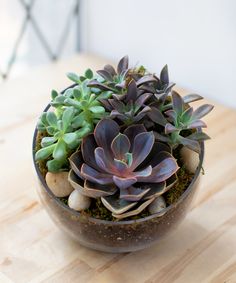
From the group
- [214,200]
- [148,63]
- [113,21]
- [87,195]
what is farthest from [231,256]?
[113,21]

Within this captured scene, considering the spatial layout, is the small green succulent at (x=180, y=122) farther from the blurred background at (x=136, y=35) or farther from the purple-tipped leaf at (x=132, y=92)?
the blurred background at (x=136, y=35)

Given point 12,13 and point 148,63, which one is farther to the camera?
point 12,13

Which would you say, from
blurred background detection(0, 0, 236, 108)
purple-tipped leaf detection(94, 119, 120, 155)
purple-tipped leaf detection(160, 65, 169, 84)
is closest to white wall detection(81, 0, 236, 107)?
blurred background detection(0, 0, 236, 108)

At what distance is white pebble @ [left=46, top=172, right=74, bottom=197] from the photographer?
0.63 m

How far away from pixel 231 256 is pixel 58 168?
256 mm

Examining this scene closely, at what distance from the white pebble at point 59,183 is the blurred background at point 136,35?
1.65 ft

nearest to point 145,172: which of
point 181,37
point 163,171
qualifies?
point 163,171

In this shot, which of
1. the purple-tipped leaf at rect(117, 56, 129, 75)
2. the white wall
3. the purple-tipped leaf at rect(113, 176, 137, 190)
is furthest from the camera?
the white wall

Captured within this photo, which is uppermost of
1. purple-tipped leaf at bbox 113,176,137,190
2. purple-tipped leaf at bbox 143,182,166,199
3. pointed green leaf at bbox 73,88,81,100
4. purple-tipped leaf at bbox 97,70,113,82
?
purple-tipped leaf at bbox 97,70,113,82

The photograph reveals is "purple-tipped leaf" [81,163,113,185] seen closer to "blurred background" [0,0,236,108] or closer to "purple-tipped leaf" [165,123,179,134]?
"purple-tipped leaf" [165,123,179,134]

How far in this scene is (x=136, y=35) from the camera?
3.84 ft

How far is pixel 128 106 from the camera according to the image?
0.63 m

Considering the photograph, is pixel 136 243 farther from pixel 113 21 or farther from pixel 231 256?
pixel 113 21

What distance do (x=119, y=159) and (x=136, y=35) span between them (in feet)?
2.02
